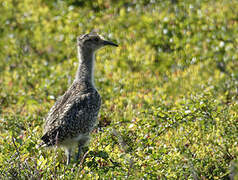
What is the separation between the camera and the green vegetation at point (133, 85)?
17.6 feet

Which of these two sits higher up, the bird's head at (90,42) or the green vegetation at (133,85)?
the bird's head at (90,42)

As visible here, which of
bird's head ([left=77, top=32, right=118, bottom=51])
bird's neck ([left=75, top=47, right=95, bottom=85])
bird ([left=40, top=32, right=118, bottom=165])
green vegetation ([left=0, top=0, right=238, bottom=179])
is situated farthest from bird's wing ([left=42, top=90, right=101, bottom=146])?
bird's head ([left=77, top=32, right=118, bottom=51])

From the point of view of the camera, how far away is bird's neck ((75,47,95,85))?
6797mm

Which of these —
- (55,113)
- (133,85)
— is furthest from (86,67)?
(133,85)

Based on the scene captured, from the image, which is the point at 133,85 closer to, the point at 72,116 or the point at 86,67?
the point at 86,67

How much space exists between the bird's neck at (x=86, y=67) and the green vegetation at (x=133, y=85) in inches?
34.5

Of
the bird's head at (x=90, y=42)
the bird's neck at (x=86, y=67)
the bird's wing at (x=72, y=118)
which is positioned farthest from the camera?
the bird's head at (x=90, y=42)

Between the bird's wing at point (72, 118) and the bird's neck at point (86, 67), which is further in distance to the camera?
the bird's neck at point (86, 67)

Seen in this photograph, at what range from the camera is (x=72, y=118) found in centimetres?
593

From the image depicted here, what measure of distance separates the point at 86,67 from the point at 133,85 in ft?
6.76

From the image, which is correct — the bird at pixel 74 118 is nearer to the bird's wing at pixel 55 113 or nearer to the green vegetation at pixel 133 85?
the bird's wing at pixel 55 113

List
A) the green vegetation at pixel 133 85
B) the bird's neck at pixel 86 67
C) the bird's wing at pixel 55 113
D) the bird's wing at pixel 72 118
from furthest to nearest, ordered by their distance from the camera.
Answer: the bird's neck at pixel 86 67, the bird's wing at pixel 55 113, the bird's wing at pixel 72 118, the green vegetation at pixel 133 85

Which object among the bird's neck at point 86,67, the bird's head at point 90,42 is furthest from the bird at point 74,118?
the bird's head at point 90,42

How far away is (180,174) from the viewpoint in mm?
4887
